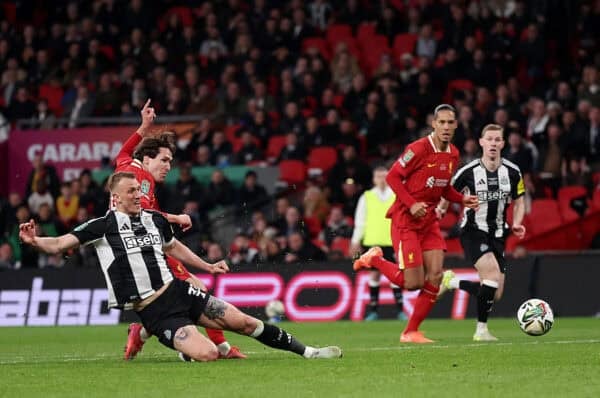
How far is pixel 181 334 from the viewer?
10.3 metres

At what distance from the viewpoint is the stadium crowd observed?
21141mm

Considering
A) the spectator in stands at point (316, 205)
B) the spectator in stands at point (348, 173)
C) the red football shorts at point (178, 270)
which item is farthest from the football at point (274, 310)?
the red football shorts at point (178, 270)

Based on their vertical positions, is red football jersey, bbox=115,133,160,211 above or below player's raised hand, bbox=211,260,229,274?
above

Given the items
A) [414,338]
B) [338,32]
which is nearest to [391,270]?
[414,338]

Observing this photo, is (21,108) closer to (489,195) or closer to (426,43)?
(426,43)

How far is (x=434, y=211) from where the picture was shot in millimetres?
13336

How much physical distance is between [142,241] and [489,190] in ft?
15.4

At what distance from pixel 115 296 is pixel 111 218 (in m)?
0.62

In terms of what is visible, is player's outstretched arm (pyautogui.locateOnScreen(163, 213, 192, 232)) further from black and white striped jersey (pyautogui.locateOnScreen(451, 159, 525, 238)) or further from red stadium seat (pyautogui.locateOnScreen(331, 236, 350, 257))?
red stadium seat (pyautogui.locateOnScreen(331, 236, 350, 257))

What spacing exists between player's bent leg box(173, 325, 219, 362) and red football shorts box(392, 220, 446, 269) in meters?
3.24

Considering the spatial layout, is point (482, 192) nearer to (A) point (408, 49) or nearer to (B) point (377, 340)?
(B) point (377, 340)

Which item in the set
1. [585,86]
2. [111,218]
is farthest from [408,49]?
[111,218]

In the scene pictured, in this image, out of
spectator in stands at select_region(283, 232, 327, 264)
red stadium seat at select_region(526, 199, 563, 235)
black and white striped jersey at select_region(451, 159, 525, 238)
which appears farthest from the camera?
red stadium seat at select_region(526, 199, 563, 235)

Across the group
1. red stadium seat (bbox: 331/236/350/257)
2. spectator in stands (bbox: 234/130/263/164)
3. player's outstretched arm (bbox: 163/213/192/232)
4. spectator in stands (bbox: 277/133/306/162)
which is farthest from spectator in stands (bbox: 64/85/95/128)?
player's outstretched arm (bbox: 163/213/192/232)
